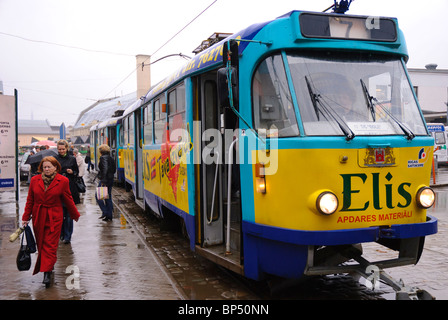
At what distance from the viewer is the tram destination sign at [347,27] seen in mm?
4586

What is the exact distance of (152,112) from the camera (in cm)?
923

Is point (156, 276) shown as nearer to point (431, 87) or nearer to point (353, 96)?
point (353, 96)

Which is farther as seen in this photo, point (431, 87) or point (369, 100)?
point (431, 87)

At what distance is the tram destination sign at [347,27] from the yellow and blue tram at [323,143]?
0.04 feet

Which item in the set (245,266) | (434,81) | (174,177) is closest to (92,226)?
(174,177)

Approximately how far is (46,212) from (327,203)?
12.0 ft

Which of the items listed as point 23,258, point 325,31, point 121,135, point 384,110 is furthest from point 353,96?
point 121,135

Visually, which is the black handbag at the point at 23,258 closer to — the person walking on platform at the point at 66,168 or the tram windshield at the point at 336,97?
the person walking on platform at the point at 66,168

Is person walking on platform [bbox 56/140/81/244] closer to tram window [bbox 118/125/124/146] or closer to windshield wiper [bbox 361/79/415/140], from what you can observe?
windshield wiper [bbox 361/79/415/140]

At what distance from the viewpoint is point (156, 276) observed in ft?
20.2

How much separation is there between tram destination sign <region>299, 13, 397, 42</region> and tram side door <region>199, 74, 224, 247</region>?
1869 millimetres

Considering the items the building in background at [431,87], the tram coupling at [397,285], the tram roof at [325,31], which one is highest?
the building in background at [431,87]

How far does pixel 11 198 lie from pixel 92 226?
7.32 m

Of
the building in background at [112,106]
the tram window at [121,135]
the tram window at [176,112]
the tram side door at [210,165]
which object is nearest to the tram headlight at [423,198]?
the tram side door at [210,165]
